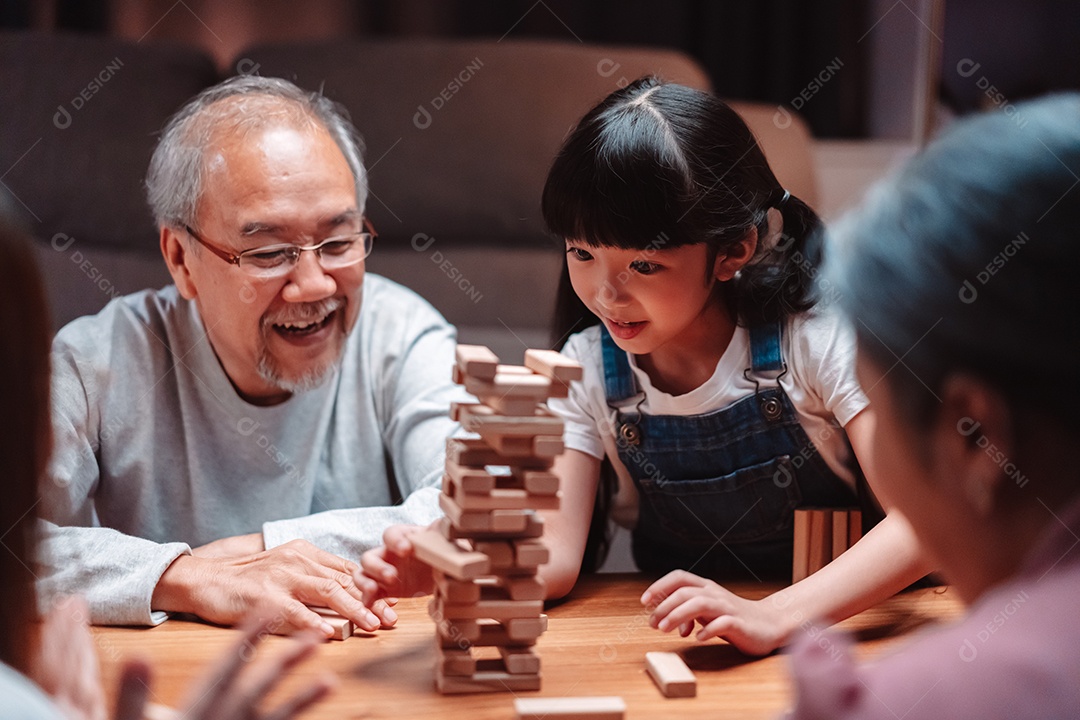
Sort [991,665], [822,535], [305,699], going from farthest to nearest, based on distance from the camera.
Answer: [822,535] < [305,699] < [991,665]

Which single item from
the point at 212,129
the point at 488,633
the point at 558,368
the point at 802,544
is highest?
the point at 212,129

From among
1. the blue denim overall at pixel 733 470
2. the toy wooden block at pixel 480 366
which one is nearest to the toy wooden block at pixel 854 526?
the blue denim overall at pixel 733 470

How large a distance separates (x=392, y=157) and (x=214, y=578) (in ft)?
6.07

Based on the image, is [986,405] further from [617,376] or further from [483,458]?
[617,376]

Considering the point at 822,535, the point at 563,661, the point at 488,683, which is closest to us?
the point at 488,683

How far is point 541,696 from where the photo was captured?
121 cm

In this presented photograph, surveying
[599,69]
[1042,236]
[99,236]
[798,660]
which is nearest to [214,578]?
[798,660]

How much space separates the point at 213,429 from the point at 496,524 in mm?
958

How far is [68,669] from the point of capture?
99 centimetres

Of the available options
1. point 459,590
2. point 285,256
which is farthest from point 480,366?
point 285,256

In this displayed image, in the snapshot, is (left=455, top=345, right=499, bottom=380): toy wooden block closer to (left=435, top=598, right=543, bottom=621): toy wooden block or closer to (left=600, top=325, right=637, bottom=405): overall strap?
(left=435, top=598, right=543, bottom=621): toy wooden block

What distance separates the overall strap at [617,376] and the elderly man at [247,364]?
332 millimetres

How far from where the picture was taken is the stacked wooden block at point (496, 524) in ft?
3.81

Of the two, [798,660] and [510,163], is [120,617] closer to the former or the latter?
[798,660]
